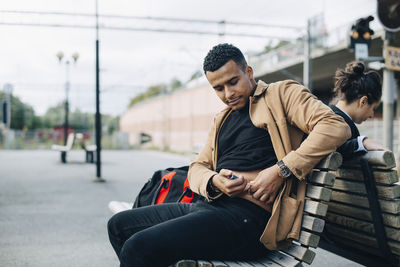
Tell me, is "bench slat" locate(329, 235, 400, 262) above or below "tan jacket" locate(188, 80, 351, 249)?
below

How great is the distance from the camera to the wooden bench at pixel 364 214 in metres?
2.22

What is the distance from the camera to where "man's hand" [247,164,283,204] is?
7.13ft

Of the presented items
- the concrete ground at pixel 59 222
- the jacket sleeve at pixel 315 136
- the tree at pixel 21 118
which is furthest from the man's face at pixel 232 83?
A: the tree at pixel 21 118

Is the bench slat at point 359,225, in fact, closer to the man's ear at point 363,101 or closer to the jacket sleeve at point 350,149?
the jacket sleeve at point 350,149

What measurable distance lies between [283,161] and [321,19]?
65.6 feet

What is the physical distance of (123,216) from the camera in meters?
2.62

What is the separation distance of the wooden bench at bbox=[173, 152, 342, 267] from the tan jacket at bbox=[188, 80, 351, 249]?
0.04m

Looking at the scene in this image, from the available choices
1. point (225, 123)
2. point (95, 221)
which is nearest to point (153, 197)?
point (225, 123)

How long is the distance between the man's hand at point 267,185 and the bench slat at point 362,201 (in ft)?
2.00

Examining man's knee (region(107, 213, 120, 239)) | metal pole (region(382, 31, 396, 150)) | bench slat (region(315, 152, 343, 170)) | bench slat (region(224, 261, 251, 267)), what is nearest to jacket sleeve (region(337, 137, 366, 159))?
bench slat (region(315, 152, 343, 170))

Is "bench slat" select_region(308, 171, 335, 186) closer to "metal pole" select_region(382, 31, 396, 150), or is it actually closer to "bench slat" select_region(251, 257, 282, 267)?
"bench slat" select_region(251, 257, 282, 267)

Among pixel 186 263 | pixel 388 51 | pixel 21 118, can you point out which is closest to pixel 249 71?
pixel 186 263

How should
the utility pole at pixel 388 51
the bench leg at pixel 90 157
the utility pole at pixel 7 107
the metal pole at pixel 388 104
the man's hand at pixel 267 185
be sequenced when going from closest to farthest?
the man's hand at pixel 267 185, the utility pole at pixel 388 51, the metal pole at pixel 388 104, the bench leg at pixel 90 157, the utility pole at pixel 7 107

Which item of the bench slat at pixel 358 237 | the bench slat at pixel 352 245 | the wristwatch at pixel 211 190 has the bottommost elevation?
the bench slat at pixel 352 245
